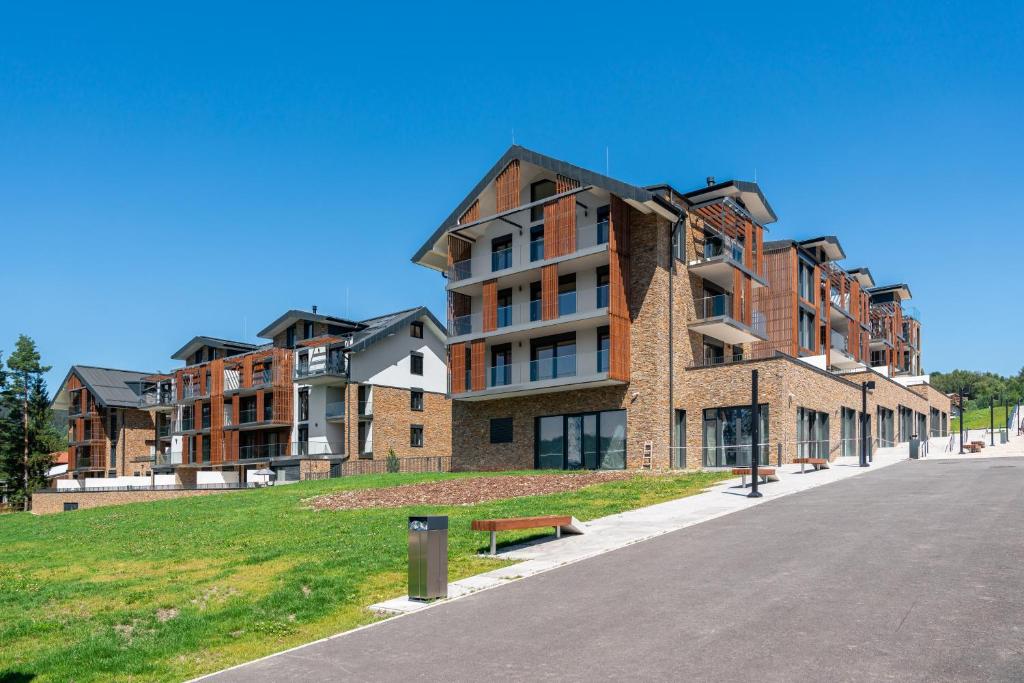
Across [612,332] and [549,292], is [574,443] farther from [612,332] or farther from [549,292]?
[549,292]

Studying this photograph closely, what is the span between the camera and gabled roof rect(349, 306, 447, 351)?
53.1 m

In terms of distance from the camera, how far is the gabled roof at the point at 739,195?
40.9 m

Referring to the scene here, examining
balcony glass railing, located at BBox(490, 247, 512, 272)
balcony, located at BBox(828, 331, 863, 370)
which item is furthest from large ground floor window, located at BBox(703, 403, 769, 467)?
balcony, located at BBox(828, 331, 863, 370)

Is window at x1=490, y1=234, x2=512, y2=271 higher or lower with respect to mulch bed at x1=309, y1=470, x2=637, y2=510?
higher

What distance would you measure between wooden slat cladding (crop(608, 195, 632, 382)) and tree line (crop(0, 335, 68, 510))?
45.6 metres

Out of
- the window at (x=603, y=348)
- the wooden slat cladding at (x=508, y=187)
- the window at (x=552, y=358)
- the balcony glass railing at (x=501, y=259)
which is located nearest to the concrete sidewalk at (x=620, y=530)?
the window at (x=603, y=348)

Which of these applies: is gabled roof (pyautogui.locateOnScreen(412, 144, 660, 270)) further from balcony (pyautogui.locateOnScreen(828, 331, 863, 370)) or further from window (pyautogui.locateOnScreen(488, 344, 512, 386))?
balcony (pyautogui.locateOnScreen(828, 331, 863, 370))

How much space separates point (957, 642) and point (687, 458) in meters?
27.9

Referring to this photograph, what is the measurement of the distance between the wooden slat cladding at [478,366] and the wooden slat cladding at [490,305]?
0.85m

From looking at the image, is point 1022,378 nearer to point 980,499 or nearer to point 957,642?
point 980,499

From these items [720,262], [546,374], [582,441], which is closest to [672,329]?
[720,262]

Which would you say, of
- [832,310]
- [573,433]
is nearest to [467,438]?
[573,433]

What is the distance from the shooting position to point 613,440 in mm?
36219

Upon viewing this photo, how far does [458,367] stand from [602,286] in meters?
8.58
